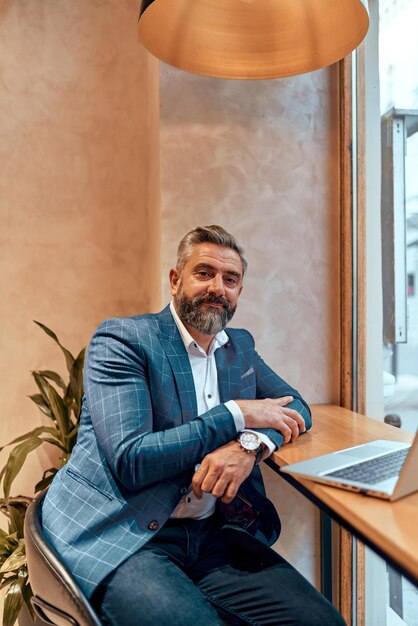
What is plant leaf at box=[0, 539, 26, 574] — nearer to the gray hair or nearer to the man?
the man

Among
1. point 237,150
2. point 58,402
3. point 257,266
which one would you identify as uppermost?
point 237,150

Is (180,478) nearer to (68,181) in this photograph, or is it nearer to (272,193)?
(272,193)

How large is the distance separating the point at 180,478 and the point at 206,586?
29 centimetres

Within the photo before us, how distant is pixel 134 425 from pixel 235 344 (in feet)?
1.85

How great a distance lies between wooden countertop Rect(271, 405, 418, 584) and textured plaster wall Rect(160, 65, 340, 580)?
2.25ft

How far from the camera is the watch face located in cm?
164

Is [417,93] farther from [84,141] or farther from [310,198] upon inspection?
[84,141]

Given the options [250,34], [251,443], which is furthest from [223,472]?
[250,34]

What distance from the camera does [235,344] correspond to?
2014mm

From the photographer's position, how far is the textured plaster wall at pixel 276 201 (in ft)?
8.04

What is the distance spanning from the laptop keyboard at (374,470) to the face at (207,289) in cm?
63

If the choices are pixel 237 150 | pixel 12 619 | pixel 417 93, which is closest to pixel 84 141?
pixel 237 150

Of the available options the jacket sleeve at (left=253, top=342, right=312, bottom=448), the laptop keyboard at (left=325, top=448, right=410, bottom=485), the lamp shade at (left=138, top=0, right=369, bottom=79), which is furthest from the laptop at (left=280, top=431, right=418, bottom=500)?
the lamp shade at (left=138, top=0, right=369, bottom=79)

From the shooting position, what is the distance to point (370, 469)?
54.3 inches
